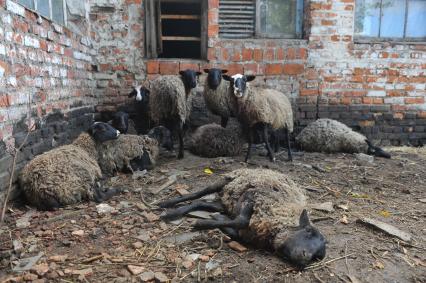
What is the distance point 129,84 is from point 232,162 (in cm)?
288

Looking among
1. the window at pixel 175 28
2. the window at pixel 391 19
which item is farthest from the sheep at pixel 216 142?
Answer: the window at pixel 391 19

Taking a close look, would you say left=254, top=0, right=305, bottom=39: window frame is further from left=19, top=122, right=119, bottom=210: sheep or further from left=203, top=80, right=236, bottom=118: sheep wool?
left=19, top=122, right=119, bottom=210: sheep

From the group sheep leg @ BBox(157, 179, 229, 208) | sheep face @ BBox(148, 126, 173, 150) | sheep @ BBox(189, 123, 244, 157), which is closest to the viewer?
sheep leg @ BBox(157, 179, 229, 208)

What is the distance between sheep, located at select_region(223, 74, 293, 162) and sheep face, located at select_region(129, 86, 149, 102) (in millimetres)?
Result: 1554

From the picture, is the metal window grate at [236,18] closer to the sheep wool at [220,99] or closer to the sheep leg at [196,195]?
the sheep wool at [220,99]

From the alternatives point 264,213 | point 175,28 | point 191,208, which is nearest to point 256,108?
point 191,208

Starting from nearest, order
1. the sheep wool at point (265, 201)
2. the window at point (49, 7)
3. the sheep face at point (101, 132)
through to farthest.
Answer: the sheep wool at point (265, 201) < the window at point (49, 7) < the sheep face at point (101, 132)

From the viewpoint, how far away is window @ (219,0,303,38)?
24.3 feet

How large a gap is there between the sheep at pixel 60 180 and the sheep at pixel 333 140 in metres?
4.18

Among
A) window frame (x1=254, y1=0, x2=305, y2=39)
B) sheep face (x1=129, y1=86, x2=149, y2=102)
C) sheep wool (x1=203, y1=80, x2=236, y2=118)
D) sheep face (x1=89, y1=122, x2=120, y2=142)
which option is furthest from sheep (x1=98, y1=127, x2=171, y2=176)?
window frame (x1=254, y1=0, x2=305, y2=39)

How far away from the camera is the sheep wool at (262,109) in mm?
5984

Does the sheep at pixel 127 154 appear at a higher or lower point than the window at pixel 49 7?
lower

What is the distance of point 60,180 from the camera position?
157 inches

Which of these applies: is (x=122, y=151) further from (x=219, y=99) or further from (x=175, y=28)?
(x=175, y=28)
